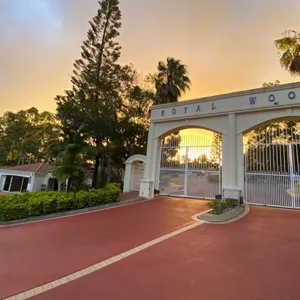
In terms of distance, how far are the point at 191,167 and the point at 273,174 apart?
4185mm

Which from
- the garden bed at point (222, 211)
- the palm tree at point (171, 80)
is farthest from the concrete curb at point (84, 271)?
the palm tree at point (171, 80)

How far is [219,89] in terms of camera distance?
48.7 ft

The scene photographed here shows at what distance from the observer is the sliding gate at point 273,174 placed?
9.54 m

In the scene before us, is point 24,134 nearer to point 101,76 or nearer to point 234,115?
point 101,76

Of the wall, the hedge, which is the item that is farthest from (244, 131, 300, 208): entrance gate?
the wall

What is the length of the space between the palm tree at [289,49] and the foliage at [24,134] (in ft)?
91.9

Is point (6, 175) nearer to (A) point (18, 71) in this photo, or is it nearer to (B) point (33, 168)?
(B) point (33, 168)

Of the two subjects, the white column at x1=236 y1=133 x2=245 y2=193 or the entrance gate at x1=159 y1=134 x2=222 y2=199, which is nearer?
the white column at x1=236 y1=133 x2=245 y2=193

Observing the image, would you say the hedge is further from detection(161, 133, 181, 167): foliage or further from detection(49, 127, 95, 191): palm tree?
detection(161, 133, 181, 167): foliage

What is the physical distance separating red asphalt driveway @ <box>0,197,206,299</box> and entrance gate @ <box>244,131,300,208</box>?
2732 millimetres

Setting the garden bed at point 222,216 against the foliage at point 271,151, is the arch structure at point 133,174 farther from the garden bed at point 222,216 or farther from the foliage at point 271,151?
the garden bed at point 222,216

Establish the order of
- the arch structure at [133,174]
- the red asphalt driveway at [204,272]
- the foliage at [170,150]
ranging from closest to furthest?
the red asphalt driveway at [204,272], the foliage at [170,150], the arch structure at [133,174]

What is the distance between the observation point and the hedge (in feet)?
28.8

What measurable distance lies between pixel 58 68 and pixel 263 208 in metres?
15.4
